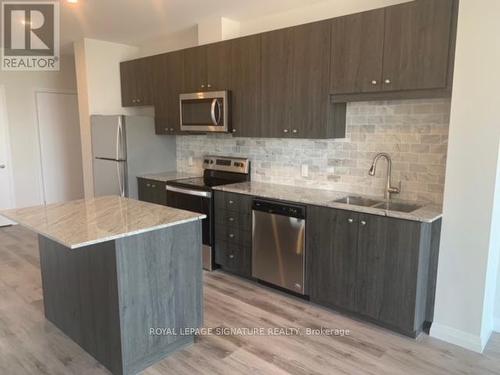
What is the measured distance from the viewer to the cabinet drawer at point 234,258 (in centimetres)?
362

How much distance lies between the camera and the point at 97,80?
4.89 meters

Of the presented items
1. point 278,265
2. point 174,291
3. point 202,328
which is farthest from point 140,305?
point 278,265

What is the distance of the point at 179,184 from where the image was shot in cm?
408

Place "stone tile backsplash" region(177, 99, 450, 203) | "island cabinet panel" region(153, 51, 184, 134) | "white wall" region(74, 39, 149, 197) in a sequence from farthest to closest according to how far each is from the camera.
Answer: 1. "white wall" region(74, 39, 149, 197)
2. "island cabinet panel" region(153, 51, 184, 134)
3. "stone tile backsplash" region(177, 99, 450, 203)

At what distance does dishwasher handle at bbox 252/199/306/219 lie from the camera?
10.3 feet

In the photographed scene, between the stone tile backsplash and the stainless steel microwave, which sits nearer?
the stone tile backsplash

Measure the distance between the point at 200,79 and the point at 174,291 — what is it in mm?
2438

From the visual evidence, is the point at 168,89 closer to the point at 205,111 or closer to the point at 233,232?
the point at 205,111

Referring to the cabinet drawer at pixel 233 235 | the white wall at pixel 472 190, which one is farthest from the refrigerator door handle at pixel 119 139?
the white wall at pixel 472 190

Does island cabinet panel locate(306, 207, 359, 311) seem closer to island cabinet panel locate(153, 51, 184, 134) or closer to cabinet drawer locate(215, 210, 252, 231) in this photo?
cabinet drawer locate(215, 210, 252, 231)

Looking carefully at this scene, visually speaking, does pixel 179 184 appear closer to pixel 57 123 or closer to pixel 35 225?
pixel 35 225

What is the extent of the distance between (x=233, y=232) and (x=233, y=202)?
0.30m

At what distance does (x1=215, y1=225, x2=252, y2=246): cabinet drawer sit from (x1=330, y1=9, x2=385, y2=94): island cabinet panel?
1.52m

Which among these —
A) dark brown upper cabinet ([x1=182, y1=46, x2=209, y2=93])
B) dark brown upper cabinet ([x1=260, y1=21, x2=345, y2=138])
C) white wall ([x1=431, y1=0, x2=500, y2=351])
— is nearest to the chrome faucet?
dark brown upper cabinet ([x1=260, y1=21, x2=345, y2=138])
